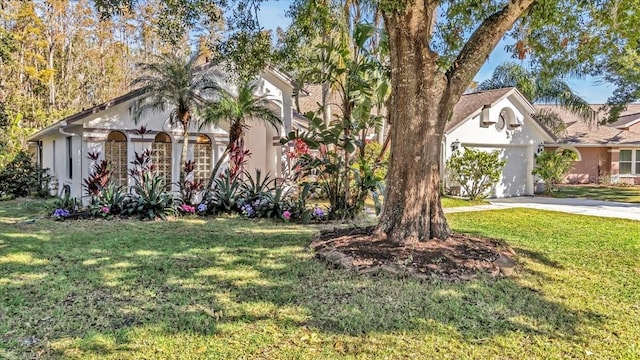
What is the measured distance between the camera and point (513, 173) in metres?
20.2

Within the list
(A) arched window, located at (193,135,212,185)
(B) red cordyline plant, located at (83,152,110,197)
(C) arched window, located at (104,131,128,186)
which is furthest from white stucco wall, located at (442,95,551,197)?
(B) red cordyline plant, located at (83,152,110,197)

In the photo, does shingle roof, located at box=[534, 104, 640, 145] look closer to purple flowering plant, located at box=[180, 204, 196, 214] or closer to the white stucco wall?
the white stucco wall

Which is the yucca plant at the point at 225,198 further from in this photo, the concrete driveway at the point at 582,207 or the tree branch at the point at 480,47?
the tree branch at the point at 480,47

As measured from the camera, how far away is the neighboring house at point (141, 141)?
42.7 ft

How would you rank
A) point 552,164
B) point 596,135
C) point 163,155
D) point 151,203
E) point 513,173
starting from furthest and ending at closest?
point 596,135
point 513,173
point 552,164
point 163,155
point 151,203

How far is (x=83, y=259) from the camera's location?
21.9 feet

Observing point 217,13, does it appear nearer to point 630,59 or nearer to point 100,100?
point 630,59

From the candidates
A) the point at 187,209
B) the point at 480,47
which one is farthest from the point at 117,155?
the point at 480,47

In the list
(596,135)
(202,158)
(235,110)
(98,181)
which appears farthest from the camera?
(596,135)

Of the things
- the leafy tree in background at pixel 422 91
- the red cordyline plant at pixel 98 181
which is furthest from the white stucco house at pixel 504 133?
the red cordyline plant at pixel 98 181

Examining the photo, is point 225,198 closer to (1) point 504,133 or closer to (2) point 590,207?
(2) point 590,207

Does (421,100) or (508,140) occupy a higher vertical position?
(508,140)

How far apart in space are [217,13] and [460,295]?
6840 mm

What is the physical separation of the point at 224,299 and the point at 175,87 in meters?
8.15
